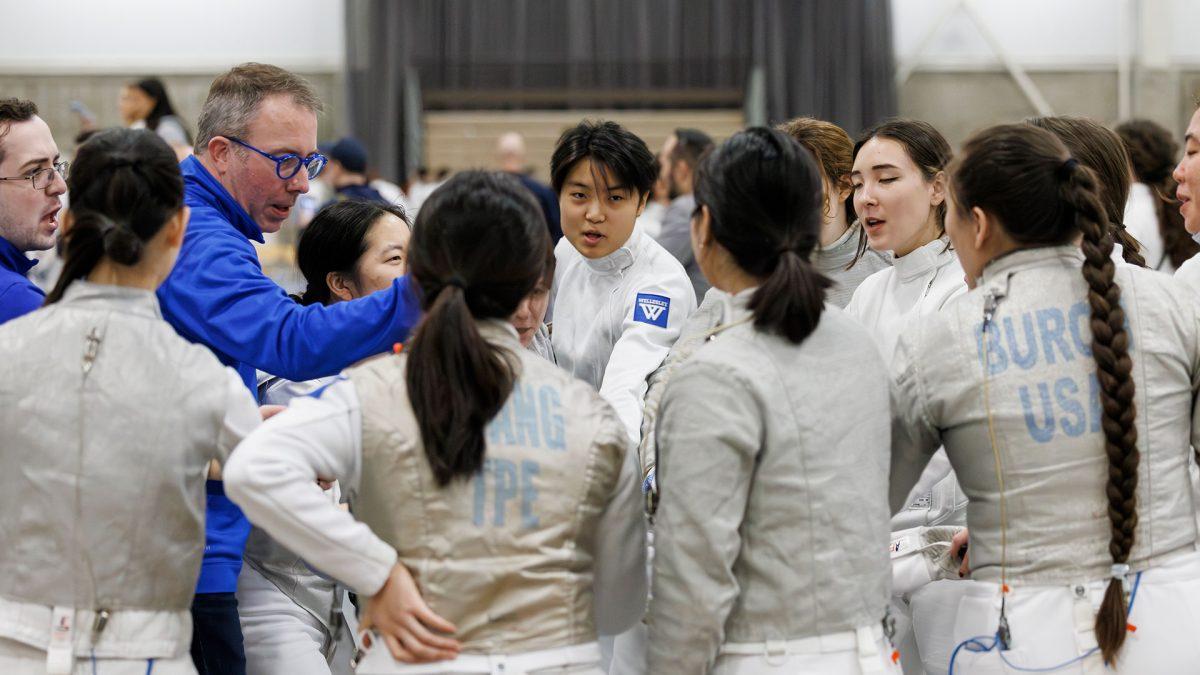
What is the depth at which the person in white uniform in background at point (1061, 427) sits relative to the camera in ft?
6.09

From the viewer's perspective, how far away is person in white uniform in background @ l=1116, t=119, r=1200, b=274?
15.2ft

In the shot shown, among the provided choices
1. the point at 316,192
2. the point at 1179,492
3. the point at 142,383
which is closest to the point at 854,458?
the point at 1179,492

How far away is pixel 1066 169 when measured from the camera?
1.92m

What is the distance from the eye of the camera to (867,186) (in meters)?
2.73

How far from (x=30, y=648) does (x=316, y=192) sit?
6.53m

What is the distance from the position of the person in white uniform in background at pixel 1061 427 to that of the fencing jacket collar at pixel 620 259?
3.36 ft

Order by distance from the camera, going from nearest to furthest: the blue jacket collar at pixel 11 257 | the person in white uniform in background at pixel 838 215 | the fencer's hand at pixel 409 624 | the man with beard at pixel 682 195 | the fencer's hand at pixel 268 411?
the fencer's hand at pixel 409 624 < the fencer's hand at pixel 268 411 < the blue jacket collar at pixel 11 257 < the person in white uniform in background at pixel 838 215 < the man with beard at pixel 682 195

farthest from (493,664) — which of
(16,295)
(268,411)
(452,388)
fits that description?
(16,295)

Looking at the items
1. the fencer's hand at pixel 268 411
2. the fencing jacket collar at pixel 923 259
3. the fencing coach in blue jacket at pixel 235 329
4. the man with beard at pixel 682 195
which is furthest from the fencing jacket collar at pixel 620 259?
the man with beard at pixel 682 195

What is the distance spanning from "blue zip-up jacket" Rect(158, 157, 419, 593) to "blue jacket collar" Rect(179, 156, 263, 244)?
0.16m

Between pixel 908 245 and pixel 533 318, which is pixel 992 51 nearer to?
pixel 908 245

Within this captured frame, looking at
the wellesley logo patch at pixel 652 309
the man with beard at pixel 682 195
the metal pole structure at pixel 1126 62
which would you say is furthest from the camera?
the metal pole structure at pixel 1126 62

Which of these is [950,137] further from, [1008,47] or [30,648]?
[30,648]

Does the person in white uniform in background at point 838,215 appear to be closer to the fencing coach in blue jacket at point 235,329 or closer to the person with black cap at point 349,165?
the fencing coach in blue jacket at point 235,329
